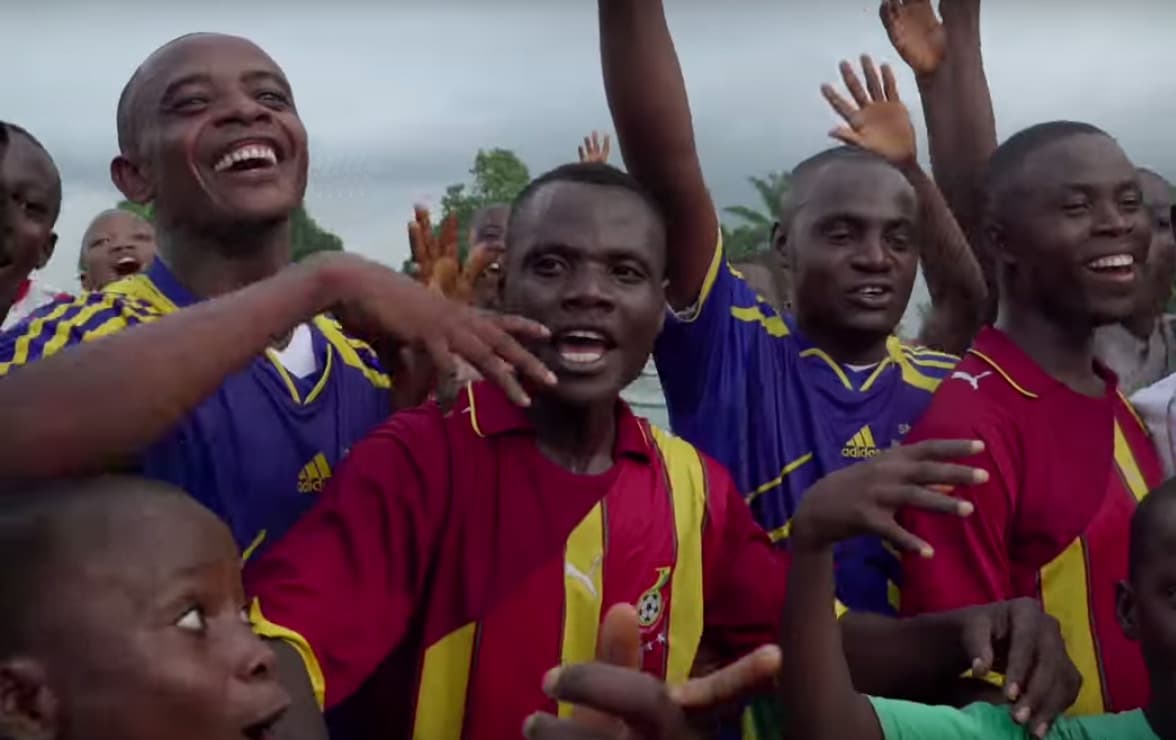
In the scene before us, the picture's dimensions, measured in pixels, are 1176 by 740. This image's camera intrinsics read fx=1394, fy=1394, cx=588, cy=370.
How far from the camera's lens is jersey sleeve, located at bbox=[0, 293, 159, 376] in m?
2.18

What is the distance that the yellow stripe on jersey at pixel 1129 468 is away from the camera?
2469 millimetres

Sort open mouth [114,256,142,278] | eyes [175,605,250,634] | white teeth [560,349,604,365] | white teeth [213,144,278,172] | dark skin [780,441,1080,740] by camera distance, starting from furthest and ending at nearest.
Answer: open mouth [114,256,142,278] < white teeth [213,144,278,172] < white teeth [560,349,604,365] < dark skin [780,441,1080,740] < eyes [175,605,250,634]

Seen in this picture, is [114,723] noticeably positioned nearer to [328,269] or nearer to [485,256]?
[328,269]

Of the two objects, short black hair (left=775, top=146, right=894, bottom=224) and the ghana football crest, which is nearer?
the ghana football crest

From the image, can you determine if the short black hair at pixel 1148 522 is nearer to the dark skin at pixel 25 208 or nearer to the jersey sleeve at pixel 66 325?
the jersey sleeve at pixel 66 325

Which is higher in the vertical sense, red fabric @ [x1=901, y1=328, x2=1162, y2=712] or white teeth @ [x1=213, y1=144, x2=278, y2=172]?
white teeth @ [x1=213, y1=144, x2=278, y2=172]

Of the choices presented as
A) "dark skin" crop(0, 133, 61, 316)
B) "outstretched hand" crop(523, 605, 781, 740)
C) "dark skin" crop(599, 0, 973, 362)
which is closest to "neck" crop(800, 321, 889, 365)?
"dark skin" crop(599, 0, 973, 362)

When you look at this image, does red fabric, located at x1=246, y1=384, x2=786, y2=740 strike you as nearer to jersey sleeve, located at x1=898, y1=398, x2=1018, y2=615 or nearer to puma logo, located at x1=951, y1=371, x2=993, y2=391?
jersey sleeve, located at x1=898, y1=398, x2=1018, y2=615

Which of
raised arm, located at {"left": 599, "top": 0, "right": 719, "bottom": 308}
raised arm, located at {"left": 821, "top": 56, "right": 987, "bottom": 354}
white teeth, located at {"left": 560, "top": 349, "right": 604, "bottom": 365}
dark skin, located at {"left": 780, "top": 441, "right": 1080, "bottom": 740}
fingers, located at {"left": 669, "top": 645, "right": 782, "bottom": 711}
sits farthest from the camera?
raised arm, located at {"left": 821, "top": 56, "right": 987, "bottom": 354}

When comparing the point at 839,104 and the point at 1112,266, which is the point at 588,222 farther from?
the point at 839,104

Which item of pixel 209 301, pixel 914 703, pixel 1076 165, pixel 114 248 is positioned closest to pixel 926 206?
pixel 1076 165

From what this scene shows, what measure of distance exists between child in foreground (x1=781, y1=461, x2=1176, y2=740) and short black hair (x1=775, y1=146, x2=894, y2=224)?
1.15m

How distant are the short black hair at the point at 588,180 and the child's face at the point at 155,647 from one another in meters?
0.99

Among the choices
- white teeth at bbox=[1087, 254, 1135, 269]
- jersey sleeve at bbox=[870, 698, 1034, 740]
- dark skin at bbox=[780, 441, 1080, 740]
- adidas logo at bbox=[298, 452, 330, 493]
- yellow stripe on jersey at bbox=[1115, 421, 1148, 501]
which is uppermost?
white teeth at bbox=[1087, 254, 1135, 269]
